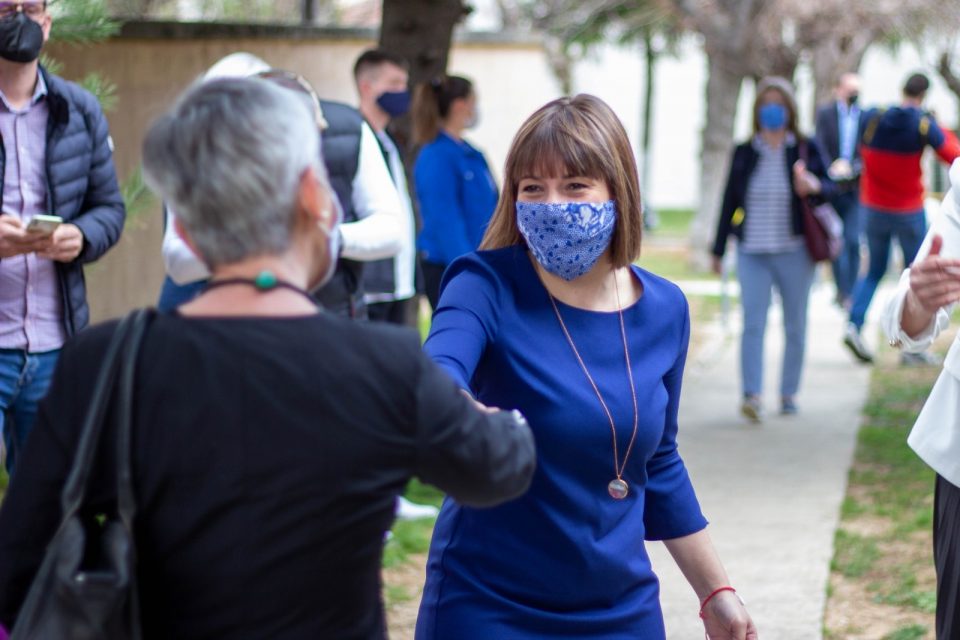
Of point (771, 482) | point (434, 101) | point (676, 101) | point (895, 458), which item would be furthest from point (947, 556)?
point (676, 101)

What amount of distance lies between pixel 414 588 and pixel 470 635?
2.90 meters


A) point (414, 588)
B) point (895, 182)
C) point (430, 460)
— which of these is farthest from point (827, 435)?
point (430, 460)

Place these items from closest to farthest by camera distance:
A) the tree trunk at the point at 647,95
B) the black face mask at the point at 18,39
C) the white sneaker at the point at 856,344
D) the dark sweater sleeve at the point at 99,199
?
1. the black face mask at the point at 18,39
2. the dark sweater sleeve at the point at 99,199
3. the white sneaker at the point at 856,344
4. the tree trunk at the point at 647,95

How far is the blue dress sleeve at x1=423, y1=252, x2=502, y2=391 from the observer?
8.48 ft

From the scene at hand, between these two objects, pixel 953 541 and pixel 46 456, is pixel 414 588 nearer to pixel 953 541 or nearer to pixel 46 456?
pixel 953 541

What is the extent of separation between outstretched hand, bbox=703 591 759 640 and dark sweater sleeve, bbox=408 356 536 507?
1.02m

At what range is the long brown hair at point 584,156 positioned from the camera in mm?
2783

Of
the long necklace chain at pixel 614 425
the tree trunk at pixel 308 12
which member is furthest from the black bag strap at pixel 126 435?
the tree trunk at pixel 308 12

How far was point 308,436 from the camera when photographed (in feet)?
6.14

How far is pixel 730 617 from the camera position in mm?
2939

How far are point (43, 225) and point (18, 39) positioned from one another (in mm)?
586

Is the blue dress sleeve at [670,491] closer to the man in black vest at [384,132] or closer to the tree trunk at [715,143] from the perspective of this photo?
the man in black vest at [384,132]

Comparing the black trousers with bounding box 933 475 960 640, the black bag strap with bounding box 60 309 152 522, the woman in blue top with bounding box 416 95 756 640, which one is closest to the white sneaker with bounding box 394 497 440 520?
the black trousers with bounding box 933 475 960 640

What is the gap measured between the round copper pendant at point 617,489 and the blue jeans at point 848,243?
10660 mm
